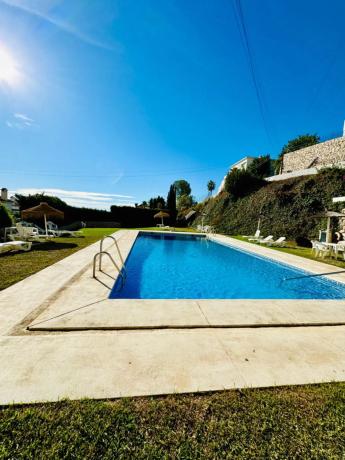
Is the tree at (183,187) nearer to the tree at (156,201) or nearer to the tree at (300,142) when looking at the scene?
the tree at (156,201)

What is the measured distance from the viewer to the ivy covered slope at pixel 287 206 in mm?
15995

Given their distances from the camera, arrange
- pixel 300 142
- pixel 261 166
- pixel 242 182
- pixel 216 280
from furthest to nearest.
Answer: pixel 300 142 → pixel 261 166 → pixel 242 182 → pixel 216 280

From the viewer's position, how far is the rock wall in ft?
62.4

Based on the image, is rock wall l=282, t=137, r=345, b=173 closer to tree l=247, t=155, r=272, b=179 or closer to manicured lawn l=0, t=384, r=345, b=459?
tree l=247, t=155, r=272, b=179

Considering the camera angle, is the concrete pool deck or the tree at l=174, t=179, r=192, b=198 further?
the tree at l=174, t=179, r=192, b=198

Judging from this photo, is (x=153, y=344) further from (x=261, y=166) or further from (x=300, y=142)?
(x=300, y=142)

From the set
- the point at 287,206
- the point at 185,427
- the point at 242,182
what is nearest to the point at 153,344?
the point at 185,427

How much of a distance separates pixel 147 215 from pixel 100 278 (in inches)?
1045

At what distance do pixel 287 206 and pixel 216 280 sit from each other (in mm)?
14183

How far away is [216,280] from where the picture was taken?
7488mm

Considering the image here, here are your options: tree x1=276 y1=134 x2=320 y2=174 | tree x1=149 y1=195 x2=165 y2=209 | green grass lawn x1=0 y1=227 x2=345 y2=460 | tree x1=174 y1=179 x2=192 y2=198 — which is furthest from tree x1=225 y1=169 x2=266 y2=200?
tree x1=174 y1=179 x2=192 y2=198

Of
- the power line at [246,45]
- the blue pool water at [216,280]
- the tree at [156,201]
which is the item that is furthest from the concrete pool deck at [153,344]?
the tree at [156,201]

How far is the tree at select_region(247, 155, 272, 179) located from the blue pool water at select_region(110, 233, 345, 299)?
27019 millimetres

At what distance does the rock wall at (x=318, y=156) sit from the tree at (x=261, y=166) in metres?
7.78
